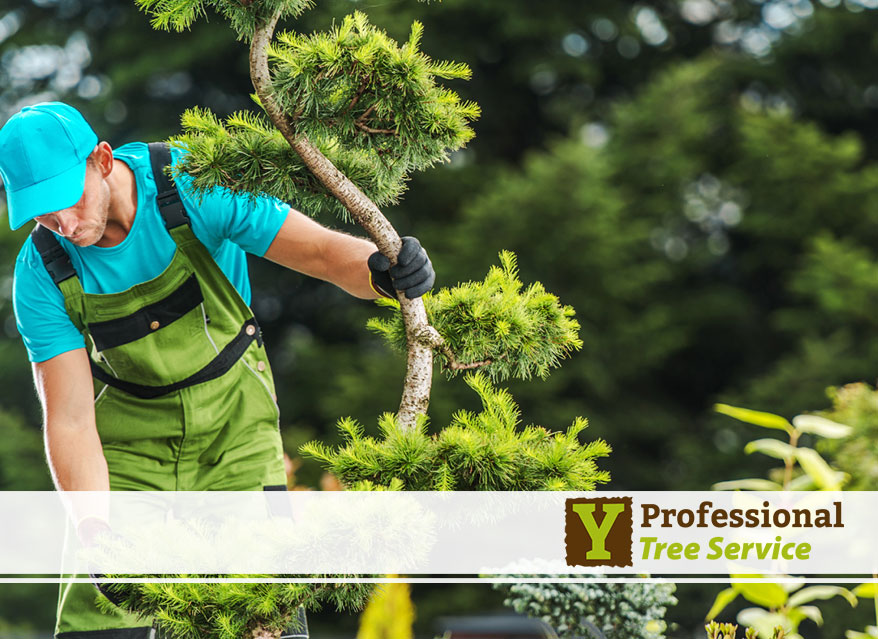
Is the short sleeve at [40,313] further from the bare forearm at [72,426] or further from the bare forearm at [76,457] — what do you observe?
the bare forearm at [76,457]

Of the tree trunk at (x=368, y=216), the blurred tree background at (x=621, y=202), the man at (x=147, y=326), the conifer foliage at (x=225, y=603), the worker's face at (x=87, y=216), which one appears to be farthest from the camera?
the blurred tree background at (x=621, y=202)

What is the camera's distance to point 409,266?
1847mm

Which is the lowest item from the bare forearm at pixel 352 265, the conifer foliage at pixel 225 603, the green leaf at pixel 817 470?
the conifer foliage at pixel 225 603

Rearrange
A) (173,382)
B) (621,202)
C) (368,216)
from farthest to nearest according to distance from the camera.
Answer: (621,202)
(173,382)
(368,216)

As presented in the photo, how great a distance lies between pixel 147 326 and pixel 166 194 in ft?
0.98

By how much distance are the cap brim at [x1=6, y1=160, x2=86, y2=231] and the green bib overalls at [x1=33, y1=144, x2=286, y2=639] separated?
237 millimetres

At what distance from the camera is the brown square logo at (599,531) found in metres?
1.90

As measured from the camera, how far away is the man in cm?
210

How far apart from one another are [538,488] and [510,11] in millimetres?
7335

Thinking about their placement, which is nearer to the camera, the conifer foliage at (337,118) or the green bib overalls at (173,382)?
the conifer foliage at (337,118)

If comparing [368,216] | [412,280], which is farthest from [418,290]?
[368,216]

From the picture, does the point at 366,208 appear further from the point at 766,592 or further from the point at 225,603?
the point at 766,592

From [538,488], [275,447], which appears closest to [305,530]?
[538,488]

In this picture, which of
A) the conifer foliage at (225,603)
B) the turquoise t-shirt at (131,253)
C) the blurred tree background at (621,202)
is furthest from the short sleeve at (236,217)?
the blurred tree background at (621,202)
